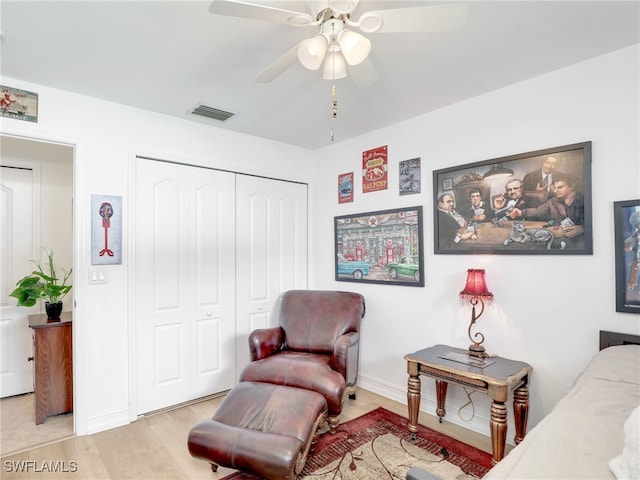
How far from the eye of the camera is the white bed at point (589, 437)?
0.87m

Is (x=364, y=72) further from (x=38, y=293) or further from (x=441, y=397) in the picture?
(x=38, y=293)

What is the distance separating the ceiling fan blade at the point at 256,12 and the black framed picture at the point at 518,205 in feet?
5.71

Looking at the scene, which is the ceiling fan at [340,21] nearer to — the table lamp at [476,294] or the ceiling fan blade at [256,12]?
the ceiling fan blade at [256,12]

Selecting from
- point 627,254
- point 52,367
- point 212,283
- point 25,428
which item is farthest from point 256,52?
point 25,428

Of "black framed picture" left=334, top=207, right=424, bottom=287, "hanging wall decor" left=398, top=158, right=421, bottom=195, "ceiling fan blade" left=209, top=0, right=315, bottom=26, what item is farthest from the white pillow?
"hanging wall decor" left=398, top=158, right=421, bottom=195

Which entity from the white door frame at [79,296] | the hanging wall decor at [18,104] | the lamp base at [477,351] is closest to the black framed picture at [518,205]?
the lamp base at [477,351]

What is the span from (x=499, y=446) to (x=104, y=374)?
8.97 feet

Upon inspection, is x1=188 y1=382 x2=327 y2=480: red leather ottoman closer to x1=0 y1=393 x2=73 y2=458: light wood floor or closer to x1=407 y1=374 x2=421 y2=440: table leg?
x1=407 y1=374 x2=421 y2=440: table leg

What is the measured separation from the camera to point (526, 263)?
2309mm

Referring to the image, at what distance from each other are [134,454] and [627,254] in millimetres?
3215

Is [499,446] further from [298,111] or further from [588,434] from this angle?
[298,111]

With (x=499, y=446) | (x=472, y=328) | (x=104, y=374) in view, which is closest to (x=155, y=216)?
(x=104, y=374)

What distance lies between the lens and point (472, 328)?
2564 mm

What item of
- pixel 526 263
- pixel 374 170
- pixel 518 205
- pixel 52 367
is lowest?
pixel 52 367
